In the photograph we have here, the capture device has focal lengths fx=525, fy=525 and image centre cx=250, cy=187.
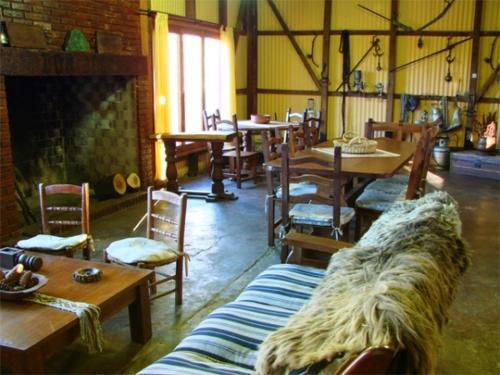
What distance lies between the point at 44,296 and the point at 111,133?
3971 millimetres

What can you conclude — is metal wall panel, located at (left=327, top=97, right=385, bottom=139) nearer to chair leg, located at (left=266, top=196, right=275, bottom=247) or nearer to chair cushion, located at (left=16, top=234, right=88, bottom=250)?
chair leg, located at (left=266, top=196, right=275, bottom=247)

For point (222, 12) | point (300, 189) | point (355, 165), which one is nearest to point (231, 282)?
point (300, 189)

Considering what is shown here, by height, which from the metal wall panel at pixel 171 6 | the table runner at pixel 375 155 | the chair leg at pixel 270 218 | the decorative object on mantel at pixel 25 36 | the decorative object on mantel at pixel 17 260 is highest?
the metal wall panel at pixel 171 6

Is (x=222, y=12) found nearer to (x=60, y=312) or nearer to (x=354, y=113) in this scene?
(x=354, y=113)

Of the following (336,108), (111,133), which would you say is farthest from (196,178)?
(336,108)

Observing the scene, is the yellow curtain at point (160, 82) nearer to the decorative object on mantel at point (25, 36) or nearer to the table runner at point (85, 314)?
the decorative object on mantel at point (25, 36)

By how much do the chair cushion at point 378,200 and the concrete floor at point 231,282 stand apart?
2.44 ft

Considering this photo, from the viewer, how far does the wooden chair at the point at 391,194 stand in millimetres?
3574

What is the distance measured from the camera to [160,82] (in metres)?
6.31

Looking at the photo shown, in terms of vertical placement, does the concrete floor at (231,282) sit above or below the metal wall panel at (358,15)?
below

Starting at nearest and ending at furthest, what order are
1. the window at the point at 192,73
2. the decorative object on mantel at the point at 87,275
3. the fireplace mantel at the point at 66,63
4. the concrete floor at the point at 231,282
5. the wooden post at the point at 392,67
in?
the decorative object on mantel at the point at 87,275, the concrete floor at the point at 231,282, the fireplace mantel at the point at 66,63, the window at the point at 192,73, the wooden post at the point at 392,67

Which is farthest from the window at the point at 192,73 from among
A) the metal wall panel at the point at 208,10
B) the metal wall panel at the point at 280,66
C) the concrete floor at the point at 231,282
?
the concrete floor at the point at 231,282

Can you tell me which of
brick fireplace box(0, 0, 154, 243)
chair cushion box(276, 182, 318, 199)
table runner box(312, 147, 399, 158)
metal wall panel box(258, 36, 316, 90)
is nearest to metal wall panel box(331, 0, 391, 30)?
metal wall panel box(258, 36, 316, 90)

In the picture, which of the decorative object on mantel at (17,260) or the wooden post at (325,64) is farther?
the wooden post at (325,64)
